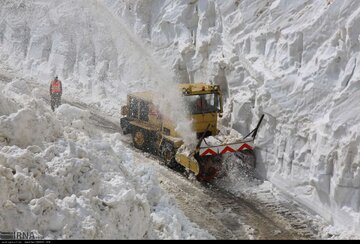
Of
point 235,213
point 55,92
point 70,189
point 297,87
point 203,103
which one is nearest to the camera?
point 70,189

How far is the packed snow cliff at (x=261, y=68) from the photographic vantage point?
34.4ft

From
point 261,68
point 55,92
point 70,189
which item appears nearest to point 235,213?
point 261,68

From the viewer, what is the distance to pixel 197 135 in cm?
1313

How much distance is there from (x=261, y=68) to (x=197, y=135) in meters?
2.52

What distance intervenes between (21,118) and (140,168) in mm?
2659

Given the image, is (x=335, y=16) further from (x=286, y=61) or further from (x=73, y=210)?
(x=73, y=210)

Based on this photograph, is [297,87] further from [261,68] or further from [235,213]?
[235,213]

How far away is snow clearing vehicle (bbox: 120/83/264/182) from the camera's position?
12469mm

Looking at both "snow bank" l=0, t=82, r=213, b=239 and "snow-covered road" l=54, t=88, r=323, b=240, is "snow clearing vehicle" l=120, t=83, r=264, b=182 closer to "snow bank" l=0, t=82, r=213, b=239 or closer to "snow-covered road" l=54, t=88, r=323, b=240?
"snow-covered road" l=54, t=88, r=323, b=240

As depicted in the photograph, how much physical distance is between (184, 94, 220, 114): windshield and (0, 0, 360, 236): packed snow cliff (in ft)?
2.65

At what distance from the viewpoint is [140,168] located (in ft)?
32.0

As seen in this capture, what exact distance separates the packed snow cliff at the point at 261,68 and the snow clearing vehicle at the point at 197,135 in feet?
2.57

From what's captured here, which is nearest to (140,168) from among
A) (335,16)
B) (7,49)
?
(335,16)

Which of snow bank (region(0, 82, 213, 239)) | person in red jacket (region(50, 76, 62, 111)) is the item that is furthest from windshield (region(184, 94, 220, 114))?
person in red jacket (region(50, 76, 62, 111))
